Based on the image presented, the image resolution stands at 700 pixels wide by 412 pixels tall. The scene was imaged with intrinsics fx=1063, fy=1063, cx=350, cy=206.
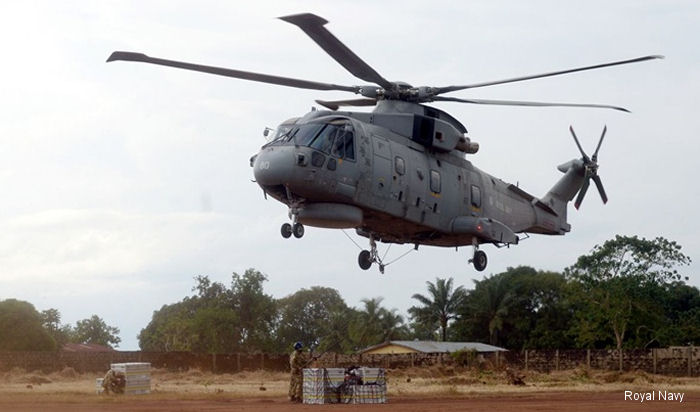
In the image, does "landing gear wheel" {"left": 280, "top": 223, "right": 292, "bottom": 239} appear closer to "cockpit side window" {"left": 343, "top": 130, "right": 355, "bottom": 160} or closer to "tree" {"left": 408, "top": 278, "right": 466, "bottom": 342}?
"cockpit side window" {"left": 343, "top": 130, "right": 355, "bottom": 160}

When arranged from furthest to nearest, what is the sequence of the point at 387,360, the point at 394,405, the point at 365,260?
the point at 387,360, the point at 365,260, the point at 394,405

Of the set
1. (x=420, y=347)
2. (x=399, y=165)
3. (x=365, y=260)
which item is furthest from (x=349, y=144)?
(x=420, y=347)

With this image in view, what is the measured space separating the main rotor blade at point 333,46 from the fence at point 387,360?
28.5 metres

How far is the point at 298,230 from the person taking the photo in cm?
3028

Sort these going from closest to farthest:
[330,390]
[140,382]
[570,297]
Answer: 1. [330,390]
2. [140,382]
3. [570,297]

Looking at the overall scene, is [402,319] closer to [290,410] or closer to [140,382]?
[140,382]

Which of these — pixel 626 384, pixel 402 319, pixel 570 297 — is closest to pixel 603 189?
pixel 626 384

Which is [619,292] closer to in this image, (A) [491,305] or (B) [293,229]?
(A) [491,305]

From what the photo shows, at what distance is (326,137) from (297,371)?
274 inches

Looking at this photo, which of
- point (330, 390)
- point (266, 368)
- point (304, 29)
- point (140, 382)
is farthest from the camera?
→ point (266, 368)

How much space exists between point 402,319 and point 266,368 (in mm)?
35979

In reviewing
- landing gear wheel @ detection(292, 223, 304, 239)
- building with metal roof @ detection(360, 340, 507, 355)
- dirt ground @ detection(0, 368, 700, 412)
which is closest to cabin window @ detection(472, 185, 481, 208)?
dirt ground @ detection(0, 368, 700, 412)

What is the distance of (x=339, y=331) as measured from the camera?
9975cm

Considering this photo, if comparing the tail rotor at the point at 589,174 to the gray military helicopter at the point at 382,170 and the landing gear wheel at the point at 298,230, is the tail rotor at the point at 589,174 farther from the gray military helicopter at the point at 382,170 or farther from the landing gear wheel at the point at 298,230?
the landing gear wheel at the point at 298,230
